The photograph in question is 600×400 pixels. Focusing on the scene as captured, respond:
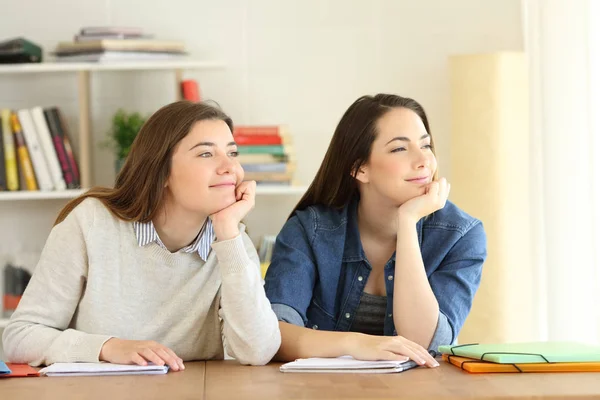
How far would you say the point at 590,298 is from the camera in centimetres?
302

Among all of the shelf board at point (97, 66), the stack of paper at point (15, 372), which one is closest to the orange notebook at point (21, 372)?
the stack of paper at point (15, 372)

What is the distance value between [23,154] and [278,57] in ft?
3.50

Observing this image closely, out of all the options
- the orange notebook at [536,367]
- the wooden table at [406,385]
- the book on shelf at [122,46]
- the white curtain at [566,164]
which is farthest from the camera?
the book on shelf at [122,46]

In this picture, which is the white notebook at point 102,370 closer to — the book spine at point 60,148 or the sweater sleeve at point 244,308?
the sweater sleeve at point 244,308

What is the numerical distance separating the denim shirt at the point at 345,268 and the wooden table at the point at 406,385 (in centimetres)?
40

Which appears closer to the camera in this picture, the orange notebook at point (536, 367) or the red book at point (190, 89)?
the orange notebook at point (536, 367)

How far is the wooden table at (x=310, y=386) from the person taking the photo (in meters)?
1.39

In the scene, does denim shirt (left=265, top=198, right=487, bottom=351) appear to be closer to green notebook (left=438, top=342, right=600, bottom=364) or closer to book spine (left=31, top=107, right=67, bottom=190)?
green notebook (left=438, top=342, right=600, bottom=364)

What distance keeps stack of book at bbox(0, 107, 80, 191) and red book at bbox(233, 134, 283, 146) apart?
0.66 m

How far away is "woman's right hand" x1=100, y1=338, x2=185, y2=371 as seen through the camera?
1.68 metres

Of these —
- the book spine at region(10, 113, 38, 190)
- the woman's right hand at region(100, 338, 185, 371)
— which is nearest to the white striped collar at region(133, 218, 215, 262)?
the woman's right hand at region(100, 338, 185, 371)

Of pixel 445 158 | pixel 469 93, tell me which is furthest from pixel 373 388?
pixel 445 158

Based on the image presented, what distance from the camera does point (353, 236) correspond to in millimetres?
2186

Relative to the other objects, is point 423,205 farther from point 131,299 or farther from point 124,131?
point 124,131
